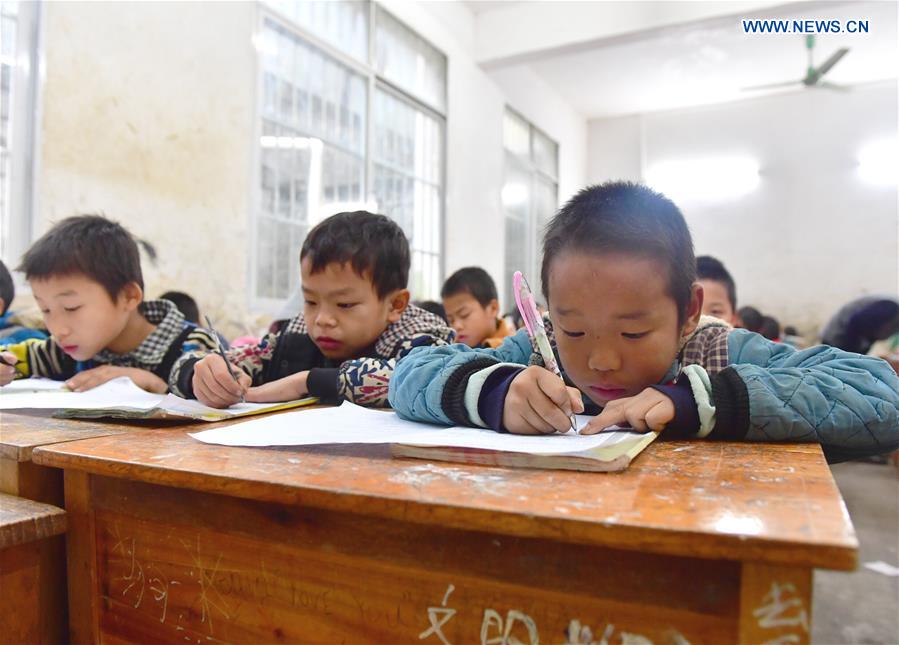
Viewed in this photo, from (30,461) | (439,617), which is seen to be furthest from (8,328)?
(439,617)

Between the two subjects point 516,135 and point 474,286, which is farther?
point 516,135

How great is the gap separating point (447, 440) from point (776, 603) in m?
0.32

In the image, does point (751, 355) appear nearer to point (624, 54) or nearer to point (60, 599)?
point (60, 599)

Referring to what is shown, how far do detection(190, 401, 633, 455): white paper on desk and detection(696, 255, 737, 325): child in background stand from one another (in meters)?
1.50

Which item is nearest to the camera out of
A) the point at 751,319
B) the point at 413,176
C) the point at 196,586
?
the point at 196,586

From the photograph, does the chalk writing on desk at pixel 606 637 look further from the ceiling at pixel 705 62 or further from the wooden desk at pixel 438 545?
the ceiling at pixel 705 62

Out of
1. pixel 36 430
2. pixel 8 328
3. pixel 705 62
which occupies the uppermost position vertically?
pixel 705 62

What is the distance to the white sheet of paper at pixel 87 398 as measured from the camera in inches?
40.7

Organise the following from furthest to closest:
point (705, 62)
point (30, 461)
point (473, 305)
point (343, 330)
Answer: point (705, 62) < point (473, 305) < point (343, 330) < point (30, 461)

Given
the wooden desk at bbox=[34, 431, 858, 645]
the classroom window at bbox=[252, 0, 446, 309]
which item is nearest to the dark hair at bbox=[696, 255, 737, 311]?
the wooden desk at bbox=[34, 431, 858, 645]

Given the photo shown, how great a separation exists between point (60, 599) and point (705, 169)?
8.73 meters

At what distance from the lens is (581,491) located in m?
0.47

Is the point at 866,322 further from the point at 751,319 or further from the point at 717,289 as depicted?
the point at 717,289

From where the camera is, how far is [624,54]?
6.66 meters
